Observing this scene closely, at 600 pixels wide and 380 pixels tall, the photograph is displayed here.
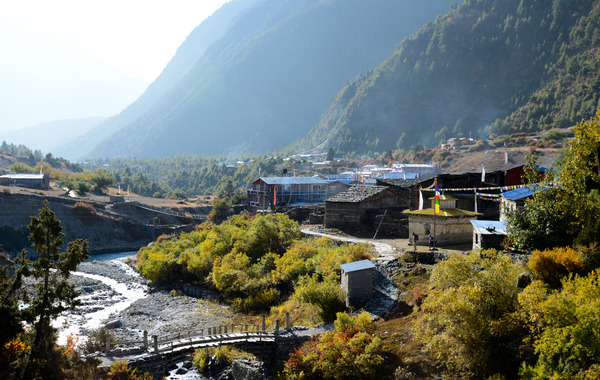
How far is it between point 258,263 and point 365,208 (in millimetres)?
12697

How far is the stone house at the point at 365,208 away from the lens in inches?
1780

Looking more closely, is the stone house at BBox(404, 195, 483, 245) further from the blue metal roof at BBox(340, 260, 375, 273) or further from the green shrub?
the green shrub

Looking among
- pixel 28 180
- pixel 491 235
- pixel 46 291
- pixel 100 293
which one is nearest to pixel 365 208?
pixel 491 235

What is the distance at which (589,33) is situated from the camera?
15912 cm

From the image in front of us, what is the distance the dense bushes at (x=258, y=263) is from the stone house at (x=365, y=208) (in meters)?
4.71

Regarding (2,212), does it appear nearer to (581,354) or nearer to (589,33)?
(581,354)

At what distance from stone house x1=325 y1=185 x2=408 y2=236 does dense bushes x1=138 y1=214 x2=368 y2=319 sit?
4710 millimetres

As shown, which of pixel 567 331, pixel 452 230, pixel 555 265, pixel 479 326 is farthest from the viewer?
pixel 452 230

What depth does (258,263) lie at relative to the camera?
133 ft

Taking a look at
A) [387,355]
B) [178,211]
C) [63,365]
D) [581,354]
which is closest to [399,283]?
[387,355]

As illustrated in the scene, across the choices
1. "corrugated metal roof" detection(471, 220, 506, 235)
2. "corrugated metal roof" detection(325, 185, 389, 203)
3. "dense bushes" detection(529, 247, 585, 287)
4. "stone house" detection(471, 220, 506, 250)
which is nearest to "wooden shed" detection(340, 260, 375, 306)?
"stone house" detection(471, 220, 506, 250)

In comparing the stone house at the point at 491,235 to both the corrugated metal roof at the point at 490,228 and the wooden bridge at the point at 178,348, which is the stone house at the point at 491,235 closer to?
the corrugated metal roof at the point at 490,228

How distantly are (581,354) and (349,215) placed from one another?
33.3 meters

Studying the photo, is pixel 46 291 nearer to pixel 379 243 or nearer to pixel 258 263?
pixel 258 263
